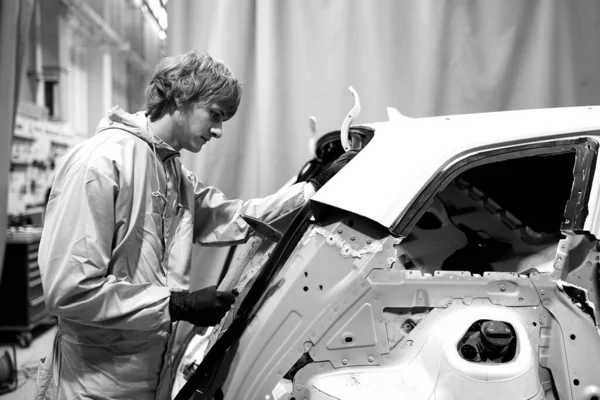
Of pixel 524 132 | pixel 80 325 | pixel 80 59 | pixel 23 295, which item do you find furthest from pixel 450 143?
pixel 80 59

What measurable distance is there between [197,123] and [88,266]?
1.91 ft

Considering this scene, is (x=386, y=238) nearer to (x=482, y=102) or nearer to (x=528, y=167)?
(x=528, y=167)

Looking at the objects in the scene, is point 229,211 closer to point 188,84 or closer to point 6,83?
point 188,84

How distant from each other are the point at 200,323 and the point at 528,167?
1.70m

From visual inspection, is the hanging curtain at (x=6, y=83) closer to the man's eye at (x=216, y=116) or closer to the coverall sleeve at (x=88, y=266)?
the coverall sleeve at (x=88, y=266)

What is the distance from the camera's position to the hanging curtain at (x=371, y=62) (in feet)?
9.32

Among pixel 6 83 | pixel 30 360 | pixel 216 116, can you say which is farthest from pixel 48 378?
pixel 30 360

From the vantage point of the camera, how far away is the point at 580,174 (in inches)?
58.6

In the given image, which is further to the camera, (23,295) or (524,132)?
(23,295)

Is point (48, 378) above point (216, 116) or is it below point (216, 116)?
below

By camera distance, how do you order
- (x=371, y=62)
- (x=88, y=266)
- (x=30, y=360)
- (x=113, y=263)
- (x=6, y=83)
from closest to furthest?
(x=88, y=266), (x=113, y=263), (x=6, y=83), (x=371, y=62), (x=30, y=360)

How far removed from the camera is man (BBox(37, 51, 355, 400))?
1.32 metres

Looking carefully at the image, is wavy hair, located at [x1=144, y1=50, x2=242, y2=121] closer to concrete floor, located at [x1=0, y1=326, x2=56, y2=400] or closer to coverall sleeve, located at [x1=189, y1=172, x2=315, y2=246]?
coverall sleeve, located at [x1=189, y1=172, x2=315, y2=246]

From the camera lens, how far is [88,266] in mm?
1308
